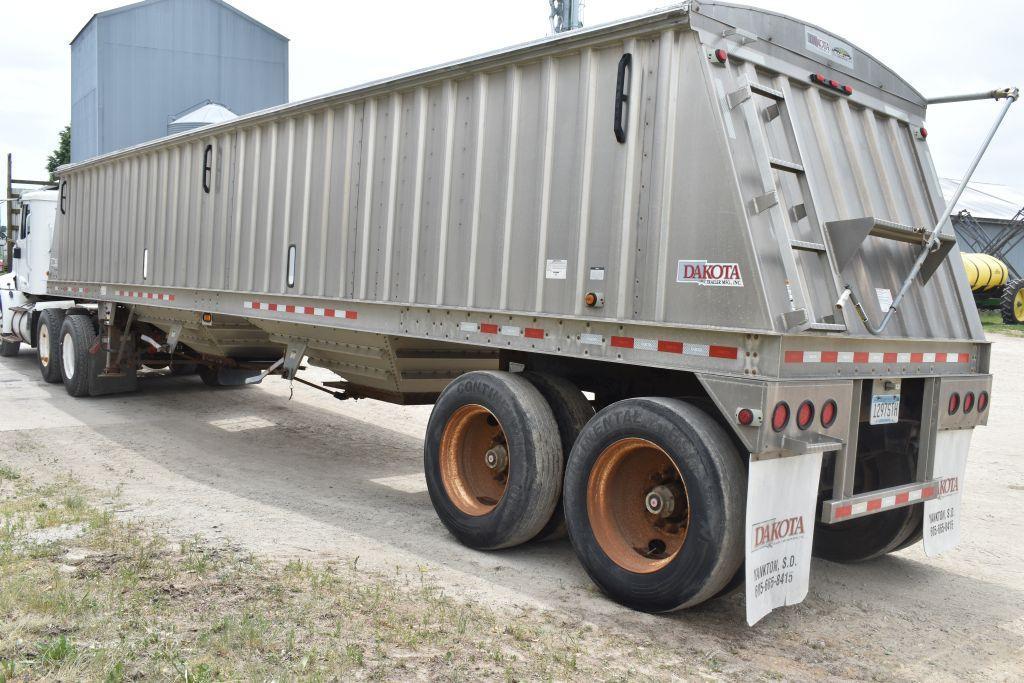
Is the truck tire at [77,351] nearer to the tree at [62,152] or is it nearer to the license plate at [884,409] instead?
the license plate at [884,409]

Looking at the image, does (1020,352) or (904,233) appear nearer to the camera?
(904,233)

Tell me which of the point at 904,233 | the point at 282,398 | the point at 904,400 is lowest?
the point at 282,398

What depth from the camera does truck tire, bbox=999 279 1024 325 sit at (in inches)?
941

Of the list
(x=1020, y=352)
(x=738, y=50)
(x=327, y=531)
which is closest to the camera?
(x=738, y=50)

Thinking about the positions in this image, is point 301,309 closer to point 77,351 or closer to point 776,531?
point 776,531

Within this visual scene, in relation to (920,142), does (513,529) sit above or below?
below

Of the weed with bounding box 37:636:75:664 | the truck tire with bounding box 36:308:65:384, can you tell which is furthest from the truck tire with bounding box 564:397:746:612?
the truck tire with bounding box 36:308:65:384

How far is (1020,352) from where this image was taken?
17.7m

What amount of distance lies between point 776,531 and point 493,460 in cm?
193

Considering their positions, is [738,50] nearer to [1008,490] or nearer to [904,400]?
[904,400]

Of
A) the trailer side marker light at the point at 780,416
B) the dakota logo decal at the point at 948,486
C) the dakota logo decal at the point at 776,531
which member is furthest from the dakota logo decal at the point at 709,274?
the dakota logo decal at the point at 948,486

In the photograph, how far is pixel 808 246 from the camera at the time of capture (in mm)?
4430

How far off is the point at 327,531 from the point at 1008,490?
588cm

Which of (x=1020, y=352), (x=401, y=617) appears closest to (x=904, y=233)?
(x=401, y=617)
